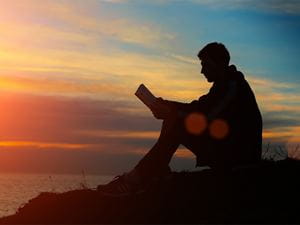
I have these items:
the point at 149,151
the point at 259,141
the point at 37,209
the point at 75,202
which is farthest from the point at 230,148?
the point at 37,209

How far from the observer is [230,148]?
11.6 m

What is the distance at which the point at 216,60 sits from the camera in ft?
38.1

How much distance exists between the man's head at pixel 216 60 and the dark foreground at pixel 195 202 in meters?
1.73

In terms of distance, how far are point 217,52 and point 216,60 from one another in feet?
0.44

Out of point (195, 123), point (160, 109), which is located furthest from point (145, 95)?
point (195, 123)

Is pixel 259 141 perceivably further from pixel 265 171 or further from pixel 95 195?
pixel 95 195

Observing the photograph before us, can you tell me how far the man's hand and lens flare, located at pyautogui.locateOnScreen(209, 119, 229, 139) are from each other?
757 millimetres

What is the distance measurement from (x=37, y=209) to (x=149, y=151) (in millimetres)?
2762

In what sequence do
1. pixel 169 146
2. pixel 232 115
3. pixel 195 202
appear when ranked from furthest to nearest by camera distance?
pixel 195 202
pixel 232 115
pixel 169 146

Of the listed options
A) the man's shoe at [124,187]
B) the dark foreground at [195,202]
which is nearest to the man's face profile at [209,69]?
the dark foreground at [195,202]

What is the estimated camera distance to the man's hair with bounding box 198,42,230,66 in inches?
456

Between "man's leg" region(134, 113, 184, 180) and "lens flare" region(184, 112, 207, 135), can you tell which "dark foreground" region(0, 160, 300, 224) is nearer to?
"man's leg" region(134, 113, 184, 180)

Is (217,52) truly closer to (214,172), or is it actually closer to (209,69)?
(209,69)

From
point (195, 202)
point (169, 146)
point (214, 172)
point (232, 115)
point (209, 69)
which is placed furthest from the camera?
point (214, 172)
